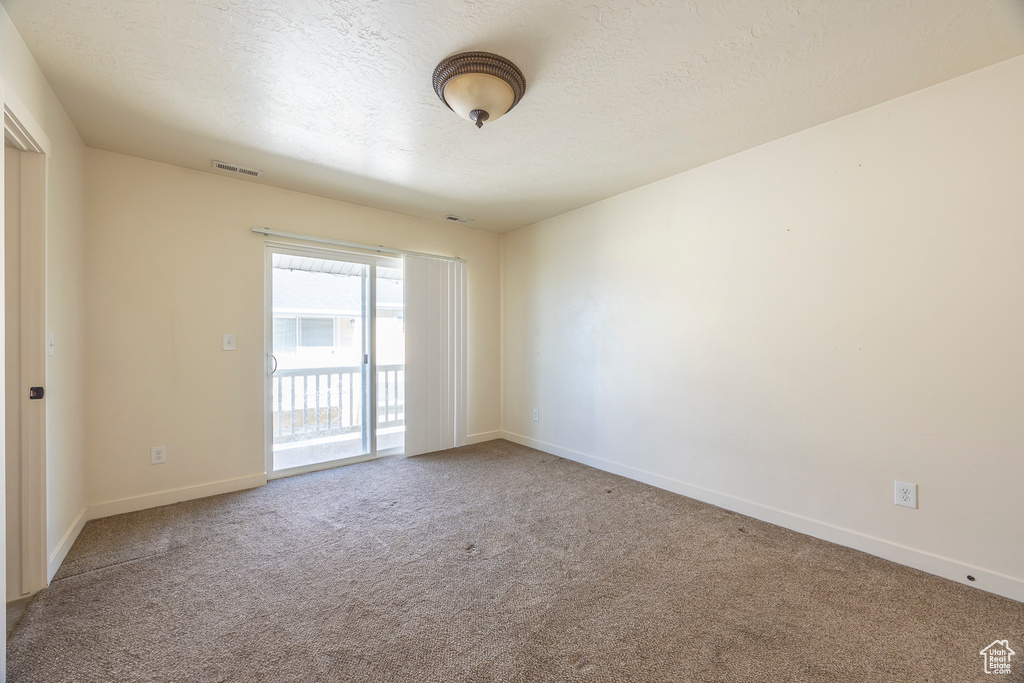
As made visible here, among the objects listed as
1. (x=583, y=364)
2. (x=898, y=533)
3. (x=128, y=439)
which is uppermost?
(x=583, y=364)

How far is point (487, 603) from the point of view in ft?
6.21

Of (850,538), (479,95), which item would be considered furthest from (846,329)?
(479,95)

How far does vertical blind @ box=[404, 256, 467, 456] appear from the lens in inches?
169

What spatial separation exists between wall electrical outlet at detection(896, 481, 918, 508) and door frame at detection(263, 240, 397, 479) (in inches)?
155

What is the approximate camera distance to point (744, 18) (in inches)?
66.7

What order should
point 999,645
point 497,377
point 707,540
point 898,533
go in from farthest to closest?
point 497,377
point 707,540
point 898,533
point 999,645

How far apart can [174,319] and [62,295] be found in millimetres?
722

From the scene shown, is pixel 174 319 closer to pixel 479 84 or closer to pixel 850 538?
pixel 479 84

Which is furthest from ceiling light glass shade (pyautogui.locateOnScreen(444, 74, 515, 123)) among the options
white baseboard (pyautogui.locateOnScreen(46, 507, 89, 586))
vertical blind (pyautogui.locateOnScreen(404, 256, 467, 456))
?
white baseboard (pyautogui.locateOnScreen(46, 507, 89, 586))

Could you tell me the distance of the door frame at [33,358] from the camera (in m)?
1.94

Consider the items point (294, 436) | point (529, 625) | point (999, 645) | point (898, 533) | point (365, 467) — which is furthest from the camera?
point (294, 436)

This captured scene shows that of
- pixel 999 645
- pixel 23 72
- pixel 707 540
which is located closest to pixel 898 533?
pixel 999 645

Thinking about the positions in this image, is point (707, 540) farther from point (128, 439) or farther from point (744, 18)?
point (128, 439)

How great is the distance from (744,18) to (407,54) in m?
1.44
